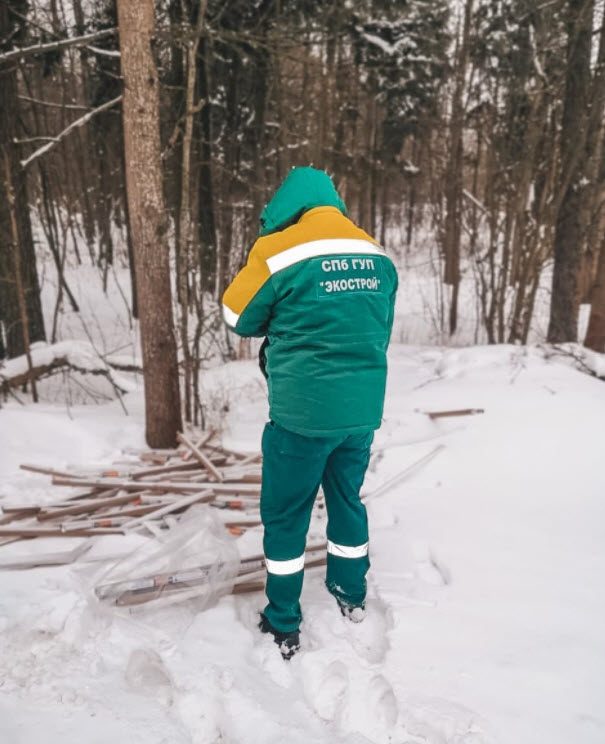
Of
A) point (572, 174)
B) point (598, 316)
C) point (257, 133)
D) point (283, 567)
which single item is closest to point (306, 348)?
point (283, 567)

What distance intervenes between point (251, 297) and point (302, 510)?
3.43 ft

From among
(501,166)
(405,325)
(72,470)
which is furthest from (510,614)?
(405,325)

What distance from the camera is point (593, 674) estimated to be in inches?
85.3

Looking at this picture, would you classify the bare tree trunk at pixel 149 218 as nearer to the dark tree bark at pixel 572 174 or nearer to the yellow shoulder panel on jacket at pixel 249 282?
the yellow shoulder panel on jacket at pixel 249 282

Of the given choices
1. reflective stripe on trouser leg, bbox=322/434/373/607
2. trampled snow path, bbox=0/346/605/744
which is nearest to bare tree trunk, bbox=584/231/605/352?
trampled snow path, bbox=0/346/605/744

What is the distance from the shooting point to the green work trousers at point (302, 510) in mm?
2336

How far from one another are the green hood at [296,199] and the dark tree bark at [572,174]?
6.74 m

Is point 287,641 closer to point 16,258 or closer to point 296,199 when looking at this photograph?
point 296,199

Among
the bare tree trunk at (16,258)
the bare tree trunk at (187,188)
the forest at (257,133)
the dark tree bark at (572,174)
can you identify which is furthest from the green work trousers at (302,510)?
the dark tree bark at (572,174)

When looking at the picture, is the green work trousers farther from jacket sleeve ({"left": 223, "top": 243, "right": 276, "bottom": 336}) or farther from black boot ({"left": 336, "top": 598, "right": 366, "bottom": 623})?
jacket sleeve ({"left": 223, "top": 243, "right": 276, "bottom": 336})

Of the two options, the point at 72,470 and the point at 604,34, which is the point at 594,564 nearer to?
the point at 72,470

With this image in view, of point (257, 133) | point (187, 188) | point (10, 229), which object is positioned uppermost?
point (257, 133)

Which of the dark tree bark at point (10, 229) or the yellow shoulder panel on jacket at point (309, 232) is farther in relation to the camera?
the dark tree bark at point (10, 229)

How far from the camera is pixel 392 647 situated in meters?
2.37
